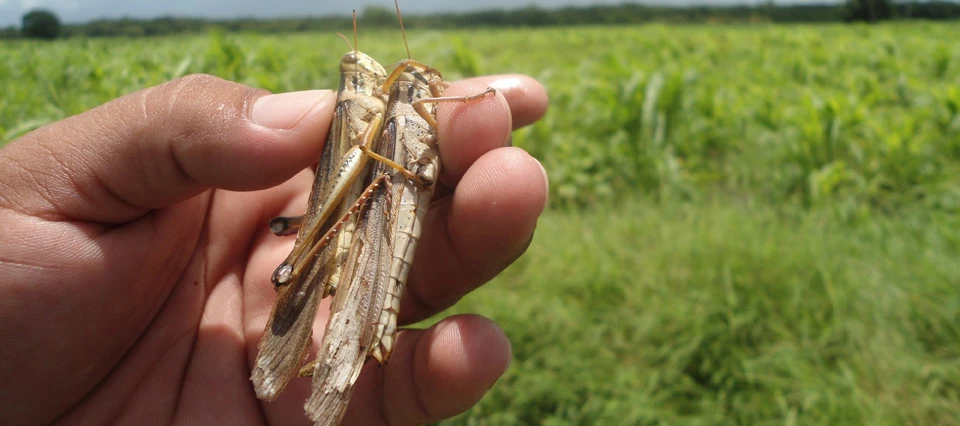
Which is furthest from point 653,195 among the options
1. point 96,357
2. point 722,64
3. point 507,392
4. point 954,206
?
point 722,64

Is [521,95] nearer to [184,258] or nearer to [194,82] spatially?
[194,82]

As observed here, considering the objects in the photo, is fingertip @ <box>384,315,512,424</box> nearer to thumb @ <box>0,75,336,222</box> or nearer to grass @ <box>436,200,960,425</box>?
thumb @ <box>0,75,336,222</box>

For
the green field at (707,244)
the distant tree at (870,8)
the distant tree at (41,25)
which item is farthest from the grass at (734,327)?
the distant tree at (870,8)

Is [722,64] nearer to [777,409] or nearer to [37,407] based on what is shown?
[777,409]

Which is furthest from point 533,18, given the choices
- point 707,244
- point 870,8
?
point 707,244

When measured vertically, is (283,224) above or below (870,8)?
above

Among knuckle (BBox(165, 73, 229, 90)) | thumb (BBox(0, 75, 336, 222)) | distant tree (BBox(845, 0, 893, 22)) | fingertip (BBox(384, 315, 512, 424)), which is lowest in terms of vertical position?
distant tree (BBox(845, 0, 893, 22))

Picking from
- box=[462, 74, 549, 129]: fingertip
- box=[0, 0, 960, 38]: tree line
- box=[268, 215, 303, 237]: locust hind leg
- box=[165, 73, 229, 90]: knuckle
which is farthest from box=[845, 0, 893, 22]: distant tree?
box=[165, 73, 229, 90]: knuckle
